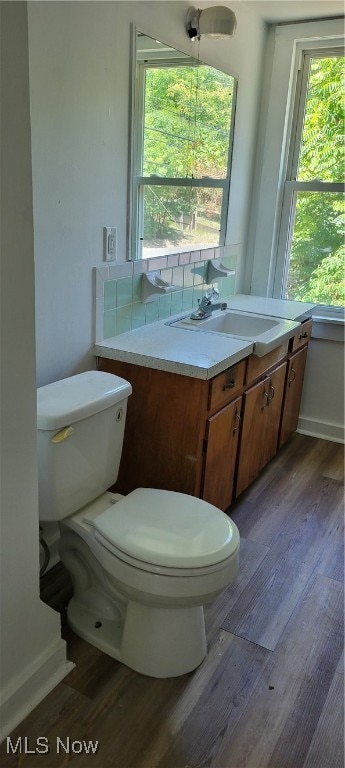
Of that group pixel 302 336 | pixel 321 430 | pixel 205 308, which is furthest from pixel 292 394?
pixel 205 308

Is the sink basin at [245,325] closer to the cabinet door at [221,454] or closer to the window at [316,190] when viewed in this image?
the cabinet door at [221,454]

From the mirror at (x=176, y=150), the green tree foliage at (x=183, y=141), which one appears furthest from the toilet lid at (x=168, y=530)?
the green tree foliage at (x=183, y=141)

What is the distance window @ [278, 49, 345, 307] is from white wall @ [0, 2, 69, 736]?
2.22 meters

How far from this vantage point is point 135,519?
63.7 inches

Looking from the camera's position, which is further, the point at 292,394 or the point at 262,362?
the point at 292,394

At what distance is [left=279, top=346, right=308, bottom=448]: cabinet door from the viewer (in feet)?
9.44

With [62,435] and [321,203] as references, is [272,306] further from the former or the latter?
[62,435]

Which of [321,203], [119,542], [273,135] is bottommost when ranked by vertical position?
[119,542]

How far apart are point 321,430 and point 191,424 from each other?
5.05 ft

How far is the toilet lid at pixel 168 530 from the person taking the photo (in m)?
1.48

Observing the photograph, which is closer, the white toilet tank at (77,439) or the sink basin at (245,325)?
the white toilet tank at (77,439)

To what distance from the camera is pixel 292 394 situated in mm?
2990

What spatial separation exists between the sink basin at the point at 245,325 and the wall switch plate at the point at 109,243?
484mm

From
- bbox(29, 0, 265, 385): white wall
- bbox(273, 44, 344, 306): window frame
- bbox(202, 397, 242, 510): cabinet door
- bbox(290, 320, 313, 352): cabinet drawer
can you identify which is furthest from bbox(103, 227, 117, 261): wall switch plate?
bbox(273, 44, 344, 306): window frame
